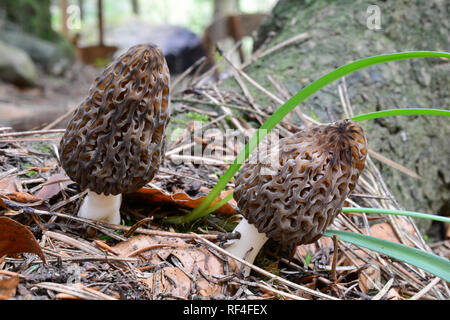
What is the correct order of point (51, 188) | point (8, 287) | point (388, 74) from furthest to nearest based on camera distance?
point (388, 74), point (51, 188), point (8, 287)

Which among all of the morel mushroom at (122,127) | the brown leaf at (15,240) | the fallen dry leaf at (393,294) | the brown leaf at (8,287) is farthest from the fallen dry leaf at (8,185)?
the fallen dry leaf at (393,294)

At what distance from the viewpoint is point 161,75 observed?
190 centimetres

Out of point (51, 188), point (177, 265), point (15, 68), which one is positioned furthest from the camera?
point (15, 68)

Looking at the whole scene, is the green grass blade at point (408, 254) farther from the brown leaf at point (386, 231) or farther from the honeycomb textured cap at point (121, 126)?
the honeycomb textured cap at point (121, 126)

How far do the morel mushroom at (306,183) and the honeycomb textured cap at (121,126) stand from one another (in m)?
0.52

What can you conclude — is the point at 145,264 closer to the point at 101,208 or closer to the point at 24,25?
the point at 101,208

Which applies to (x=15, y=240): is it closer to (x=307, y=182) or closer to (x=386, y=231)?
(x=307, y=182)

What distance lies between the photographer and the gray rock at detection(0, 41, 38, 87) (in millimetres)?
9297

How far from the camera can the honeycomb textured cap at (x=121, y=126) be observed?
1859 millimetres

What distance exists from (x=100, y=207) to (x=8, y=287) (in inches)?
27.5

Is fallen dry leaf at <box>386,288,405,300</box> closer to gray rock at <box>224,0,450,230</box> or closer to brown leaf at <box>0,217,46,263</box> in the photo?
gray rock at <box>224,0,450,230</box>

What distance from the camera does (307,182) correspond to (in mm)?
1829

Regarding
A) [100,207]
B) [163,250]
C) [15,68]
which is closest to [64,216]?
[100,207]
